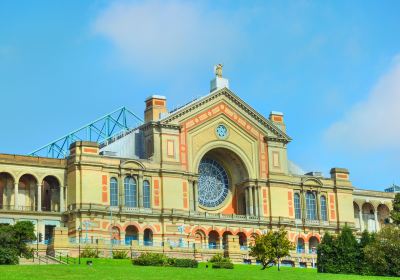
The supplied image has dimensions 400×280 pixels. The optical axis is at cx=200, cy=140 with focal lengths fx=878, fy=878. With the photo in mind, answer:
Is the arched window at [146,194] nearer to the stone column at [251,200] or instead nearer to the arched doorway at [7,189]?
the stone column at [251,200]

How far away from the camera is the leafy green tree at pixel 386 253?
77625 millimetres

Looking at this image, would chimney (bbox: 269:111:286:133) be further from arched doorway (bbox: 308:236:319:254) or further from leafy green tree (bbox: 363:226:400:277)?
leafy green tree (bbox: 363:226:400:277)

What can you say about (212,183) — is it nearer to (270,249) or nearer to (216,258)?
(216,258)

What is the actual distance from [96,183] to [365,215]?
46630 mm

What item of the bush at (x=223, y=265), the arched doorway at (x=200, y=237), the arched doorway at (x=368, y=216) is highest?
the arched doorway at (x=368, y=216)

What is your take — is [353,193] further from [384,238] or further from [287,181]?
[384,238]

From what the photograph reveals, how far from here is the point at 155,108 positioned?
349 feet

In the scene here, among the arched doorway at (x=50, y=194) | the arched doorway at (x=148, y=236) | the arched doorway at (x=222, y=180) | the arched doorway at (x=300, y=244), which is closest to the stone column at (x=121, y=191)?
the arched doorway at (x=148, y=236)

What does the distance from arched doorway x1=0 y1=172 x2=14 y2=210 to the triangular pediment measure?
1898 cm

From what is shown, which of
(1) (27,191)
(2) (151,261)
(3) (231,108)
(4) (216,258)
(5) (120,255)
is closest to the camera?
(2) (151,261)

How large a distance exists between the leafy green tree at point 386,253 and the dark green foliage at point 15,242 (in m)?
30.2

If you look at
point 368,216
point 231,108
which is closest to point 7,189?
point 231,108

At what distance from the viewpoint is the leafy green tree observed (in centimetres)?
7762

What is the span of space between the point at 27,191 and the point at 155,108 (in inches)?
721
